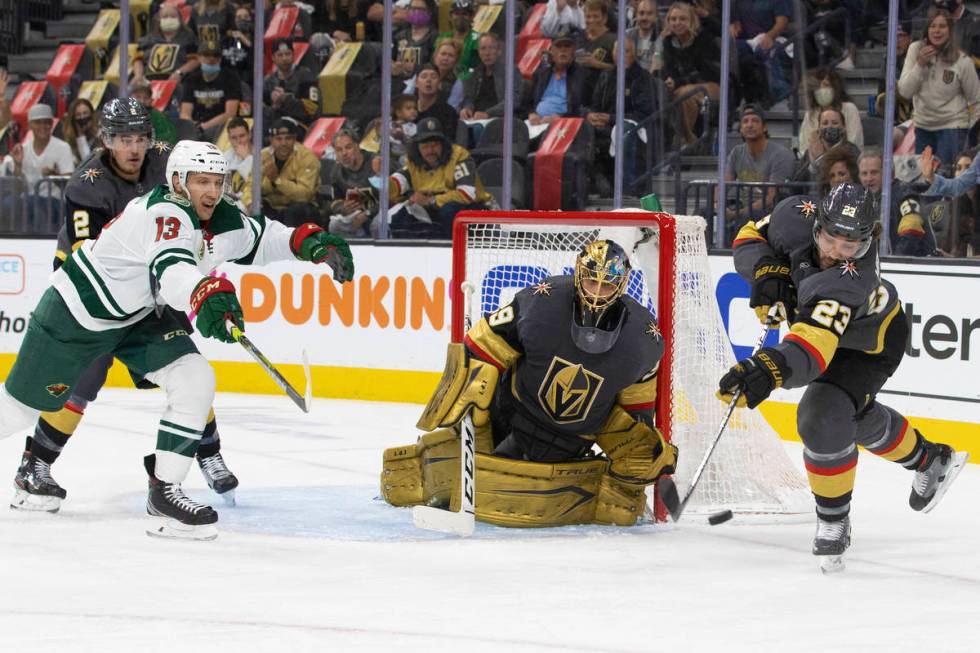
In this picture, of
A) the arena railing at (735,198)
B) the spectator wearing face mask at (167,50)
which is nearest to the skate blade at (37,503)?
the arena railing at (735,198)

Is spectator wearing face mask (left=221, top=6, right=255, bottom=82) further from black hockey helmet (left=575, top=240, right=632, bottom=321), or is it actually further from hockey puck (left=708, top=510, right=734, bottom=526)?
hockey puck (left=708, top=510, right=734, bottom=526)

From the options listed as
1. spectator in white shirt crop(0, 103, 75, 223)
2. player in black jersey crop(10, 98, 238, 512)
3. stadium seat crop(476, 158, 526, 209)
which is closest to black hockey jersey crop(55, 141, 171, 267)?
player in black jersey crop(10, 98, 238, 512)

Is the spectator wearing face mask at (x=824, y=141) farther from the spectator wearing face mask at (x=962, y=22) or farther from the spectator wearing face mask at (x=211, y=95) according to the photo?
the spectator wearing face mask at (x=211, y=95)

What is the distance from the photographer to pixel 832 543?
3.85 meters

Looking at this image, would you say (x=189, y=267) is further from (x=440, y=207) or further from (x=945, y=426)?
(x=440, y=207)

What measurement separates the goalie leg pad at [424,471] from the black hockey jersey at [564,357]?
0.29 meters

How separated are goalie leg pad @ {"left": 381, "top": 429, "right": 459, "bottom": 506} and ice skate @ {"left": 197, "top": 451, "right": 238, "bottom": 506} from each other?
0.46 m

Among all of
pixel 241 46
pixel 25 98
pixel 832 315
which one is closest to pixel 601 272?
pixel 832 315

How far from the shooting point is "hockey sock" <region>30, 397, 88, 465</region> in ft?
15.0

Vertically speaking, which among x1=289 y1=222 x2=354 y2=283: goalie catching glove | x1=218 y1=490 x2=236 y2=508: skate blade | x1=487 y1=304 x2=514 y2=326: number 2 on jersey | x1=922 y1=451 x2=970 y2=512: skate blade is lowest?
x1=218 y1=490 x2=236 y2=508: skate blade

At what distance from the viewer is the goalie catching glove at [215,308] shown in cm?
388

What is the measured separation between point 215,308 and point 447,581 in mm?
910

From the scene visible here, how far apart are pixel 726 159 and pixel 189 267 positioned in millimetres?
3549

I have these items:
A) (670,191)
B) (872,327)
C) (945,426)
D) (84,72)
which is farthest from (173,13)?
(872,327)
